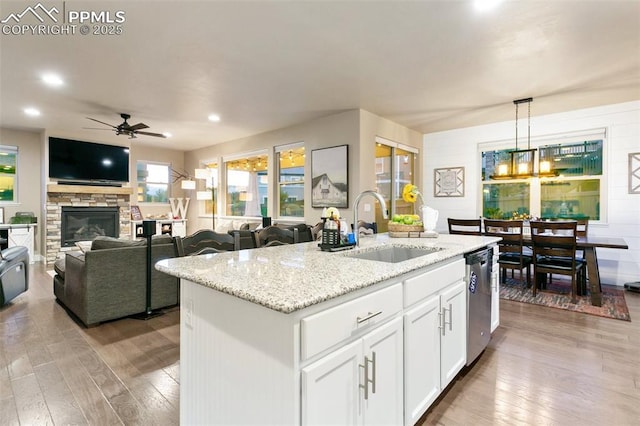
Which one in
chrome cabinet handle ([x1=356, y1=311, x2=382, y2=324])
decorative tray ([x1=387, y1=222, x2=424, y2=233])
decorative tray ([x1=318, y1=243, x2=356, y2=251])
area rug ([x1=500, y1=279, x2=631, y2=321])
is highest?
decorative tray ([x1=387, y1=222, x2=424, y2=233])

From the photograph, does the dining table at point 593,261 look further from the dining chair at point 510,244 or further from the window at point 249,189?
the window at point 249,189

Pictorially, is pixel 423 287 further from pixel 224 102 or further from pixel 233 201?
pixel 233 201

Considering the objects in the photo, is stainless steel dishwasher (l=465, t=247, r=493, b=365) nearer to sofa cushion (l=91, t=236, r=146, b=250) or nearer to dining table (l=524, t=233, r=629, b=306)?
dining table (l=524, t=233, r=629, b=306)

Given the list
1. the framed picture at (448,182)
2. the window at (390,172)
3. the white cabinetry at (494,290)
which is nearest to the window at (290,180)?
the window at (390,172)

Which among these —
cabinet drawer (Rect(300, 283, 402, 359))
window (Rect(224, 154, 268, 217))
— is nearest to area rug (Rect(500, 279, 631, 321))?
cabinet drawer (Rect(300, 283, 402, 359))

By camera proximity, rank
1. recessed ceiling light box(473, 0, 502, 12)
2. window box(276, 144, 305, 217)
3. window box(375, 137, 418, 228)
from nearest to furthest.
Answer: recessed ceiling light box(473, 0, 502, 12) < window box(375, 137, 418, 228) < window box(276, 144, 305, 217)

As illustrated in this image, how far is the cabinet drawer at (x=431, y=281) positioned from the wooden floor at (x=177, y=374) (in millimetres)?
726

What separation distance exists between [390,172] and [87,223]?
6.33m

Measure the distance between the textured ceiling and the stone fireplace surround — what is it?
163 centimetres

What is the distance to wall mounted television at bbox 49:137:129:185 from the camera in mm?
6277

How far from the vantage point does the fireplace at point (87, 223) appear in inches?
254

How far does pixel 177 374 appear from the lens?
2221 mm

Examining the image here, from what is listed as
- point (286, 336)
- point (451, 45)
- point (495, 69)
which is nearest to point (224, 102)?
point (451, 45)

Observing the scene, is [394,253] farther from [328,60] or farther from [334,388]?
[328,60]
